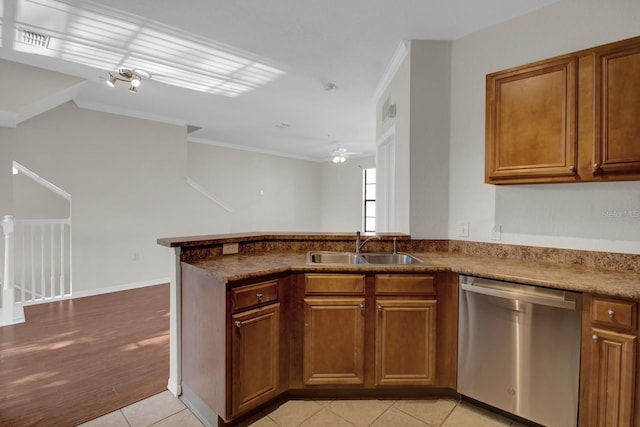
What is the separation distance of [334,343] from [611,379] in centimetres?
145

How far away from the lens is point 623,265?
187cm

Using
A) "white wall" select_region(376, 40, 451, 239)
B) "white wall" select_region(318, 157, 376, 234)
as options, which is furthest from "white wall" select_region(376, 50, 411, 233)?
"white wall" select_region(318, 157, 376, 234)

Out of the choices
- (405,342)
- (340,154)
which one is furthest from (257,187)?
(405,342)

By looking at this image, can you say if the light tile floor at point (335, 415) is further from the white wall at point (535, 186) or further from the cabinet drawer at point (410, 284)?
the white wall at point (535, 186)

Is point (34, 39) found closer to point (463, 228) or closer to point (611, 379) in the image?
point (463, 228)

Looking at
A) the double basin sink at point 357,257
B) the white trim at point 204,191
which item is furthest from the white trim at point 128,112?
the double basin sink at point 357,257

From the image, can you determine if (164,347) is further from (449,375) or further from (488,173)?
(488,173)

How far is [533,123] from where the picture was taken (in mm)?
1983

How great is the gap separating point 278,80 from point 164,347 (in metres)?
3.07

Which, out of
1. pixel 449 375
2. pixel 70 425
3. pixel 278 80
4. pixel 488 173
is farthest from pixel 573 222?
pixel 70 425

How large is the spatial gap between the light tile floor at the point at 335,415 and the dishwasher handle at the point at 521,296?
2.65ft

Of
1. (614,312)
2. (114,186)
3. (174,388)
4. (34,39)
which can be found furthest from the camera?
(114,186)

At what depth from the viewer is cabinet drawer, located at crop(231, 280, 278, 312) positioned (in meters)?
1.72

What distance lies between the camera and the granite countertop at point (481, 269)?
1557 mm
